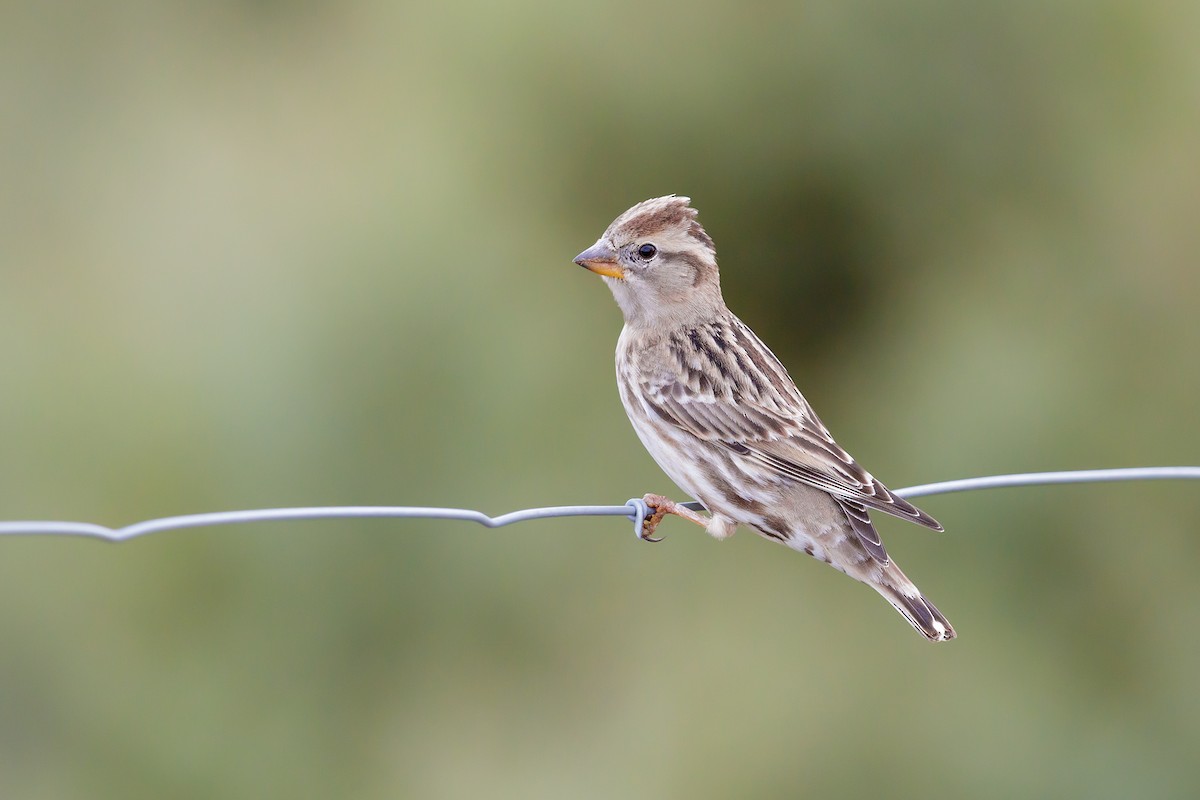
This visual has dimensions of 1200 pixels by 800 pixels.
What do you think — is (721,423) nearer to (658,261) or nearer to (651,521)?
(651,521)

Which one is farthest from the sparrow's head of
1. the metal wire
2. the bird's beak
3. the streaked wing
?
the metal wire

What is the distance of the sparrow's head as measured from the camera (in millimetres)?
5570

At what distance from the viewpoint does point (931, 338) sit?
9.21 metres

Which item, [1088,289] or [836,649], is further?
[1088,289]

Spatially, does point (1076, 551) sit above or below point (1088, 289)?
below

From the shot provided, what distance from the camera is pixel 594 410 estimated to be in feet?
28.3

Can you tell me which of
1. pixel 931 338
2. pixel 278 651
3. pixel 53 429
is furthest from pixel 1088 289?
pixel 53 429

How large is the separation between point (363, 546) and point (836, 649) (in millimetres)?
2995

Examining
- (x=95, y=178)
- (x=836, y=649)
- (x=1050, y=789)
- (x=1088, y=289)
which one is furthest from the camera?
(x=95, y=178)

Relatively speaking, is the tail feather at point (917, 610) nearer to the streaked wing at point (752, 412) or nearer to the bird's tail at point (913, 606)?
the bird's tail at point (913, 606)

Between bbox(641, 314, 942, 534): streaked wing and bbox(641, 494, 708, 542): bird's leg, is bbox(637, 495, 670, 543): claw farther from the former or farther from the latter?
bbox(641, 314, 942, 534): streaked wing

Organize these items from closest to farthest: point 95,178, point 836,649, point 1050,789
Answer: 1. point 1050,789
2. point 836,649
3. point 95,178

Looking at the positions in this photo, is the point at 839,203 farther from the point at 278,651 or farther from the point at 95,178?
the point at 95,178

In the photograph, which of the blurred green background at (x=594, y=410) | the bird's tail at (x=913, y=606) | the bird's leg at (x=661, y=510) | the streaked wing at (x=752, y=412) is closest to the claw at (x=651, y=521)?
the bird's leg at (x=661, y=510)
